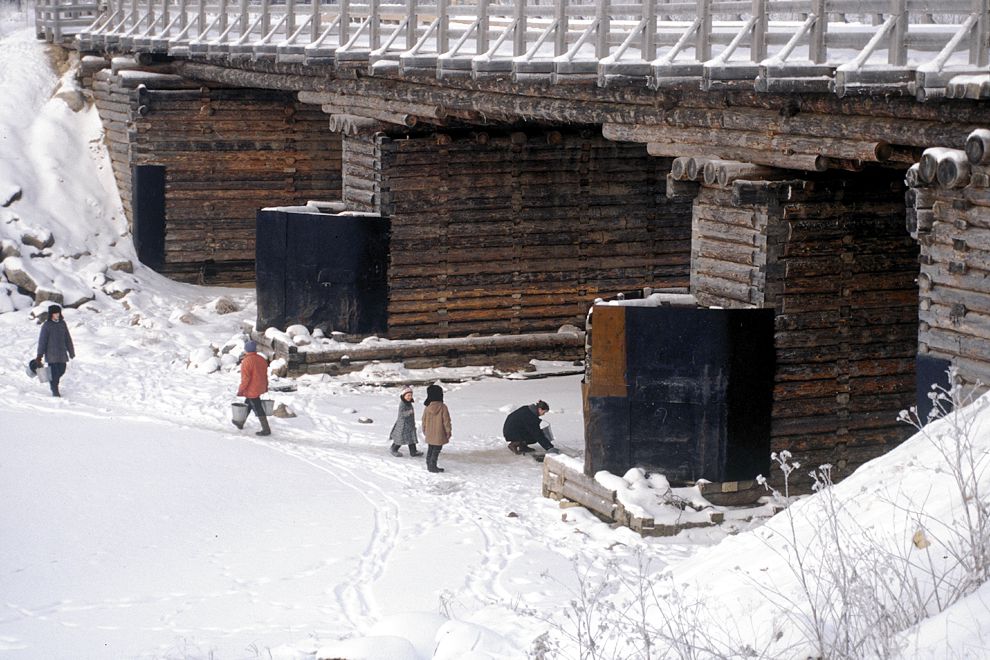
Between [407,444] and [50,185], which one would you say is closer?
[407,444]

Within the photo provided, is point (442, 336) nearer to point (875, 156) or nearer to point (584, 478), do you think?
point (584, 478)

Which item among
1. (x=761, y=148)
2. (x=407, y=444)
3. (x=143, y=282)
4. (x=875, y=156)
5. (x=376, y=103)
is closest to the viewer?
(x=875, y=156)

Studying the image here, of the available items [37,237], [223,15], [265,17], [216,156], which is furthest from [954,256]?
[37,237]

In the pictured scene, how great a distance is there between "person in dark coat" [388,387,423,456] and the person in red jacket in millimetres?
1604

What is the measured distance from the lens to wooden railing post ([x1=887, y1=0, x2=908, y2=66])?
1030cm

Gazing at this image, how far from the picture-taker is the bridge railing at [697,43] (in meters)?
10.2

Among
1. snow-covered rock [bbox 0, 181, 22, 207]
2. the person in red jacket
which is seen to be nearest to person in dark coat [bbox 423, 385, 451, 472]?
the person in red jacket

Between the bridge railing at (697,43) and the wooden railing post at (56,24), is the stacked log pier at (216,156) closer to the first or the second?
the bridge railing at (697,43)

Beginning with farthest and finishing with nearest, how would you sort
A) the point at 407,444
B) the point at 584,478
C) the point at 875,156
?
the point at 407,444
the point at 584,478
the point at 875,156

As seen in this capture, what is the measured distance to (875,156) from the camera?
1138cm

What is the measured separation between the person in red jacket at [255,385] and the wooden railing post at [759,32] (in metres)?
7.04

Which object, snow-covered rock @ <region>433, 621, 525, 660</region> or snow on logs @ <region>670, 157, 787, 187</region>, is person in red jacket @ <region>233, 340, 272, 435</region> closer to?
snow on logs @ <region>670, 157, 787, 187</region>

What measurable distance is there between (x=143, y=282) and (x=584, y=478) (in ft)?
43.1

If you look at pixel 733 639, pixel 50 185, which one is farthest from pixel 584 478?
pixel 50 185
